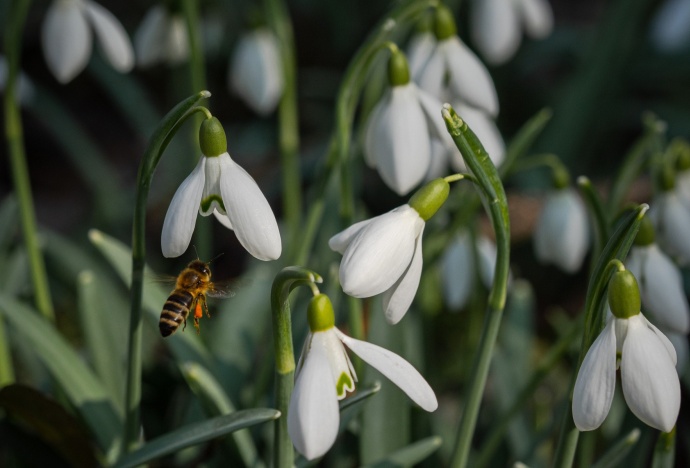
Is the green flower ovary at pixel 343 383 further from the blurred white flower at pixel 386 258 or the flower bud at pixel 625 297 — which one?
the flower bud at pixel 625 297

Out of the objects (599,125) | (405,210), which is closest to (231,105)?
(599,125)

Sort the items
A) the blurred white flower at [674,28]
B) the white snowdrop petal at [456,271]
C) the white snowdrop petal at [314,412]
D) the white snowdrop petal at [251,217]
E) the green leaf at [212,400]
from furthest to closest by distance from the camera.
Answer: the blurred white flower at [674,28], the white snowdrop petal at [456,271], the green leaf at [212,400], the white snowdrop petal at [251,217], the white snowdrop petal at [314,412]

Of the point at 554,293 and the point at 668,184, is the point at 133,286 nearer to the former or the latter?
the point at 668,184

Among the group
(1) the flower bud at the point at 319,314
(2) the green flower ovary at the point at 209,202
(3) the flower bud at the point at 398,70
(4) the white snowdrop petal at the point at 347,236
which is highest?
(3) the flower bud at the point at 398,70

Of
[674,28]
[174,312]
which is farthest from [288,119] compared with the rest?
[674,28]

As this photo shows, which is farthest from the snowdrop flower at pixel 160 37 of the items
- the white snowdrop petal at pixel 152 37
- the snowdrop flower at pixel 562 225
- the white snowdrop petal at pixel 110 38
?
the snowdrop flower at pixel 562 225

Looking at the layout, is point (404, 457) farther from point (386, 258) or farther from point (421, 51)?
point (421, 51)

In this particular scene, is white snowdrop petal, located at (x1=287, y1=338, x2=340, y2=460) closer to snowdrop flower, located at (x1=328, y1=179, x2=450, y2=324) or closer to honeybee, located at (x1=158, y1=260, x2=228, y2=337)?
snowdrop flower, located at (x1=328, y1=179, x2=450, y2=324)
